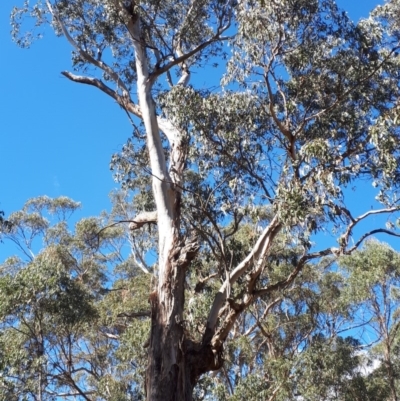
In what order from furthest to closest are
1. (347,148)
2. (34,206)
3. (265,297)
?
(34,206)
(265,297)
(347,148)

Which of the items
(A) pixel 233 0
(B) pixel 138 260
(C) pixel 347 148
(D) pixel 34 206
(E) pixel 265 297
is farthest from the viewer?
(D) pixel 34 206

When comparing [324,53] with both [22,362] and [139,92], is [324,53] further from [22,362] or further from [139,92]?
[22,362]

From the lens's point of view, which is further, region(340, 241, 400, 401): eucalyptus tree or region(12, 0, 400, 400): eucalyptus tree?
region(340, 241, 400, 401): eucalyptus tree

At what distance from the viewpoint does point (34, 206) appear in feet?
51.8

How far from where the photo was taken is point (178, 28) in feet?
28.0

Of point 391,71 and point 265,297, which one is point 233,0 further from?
point 265,297

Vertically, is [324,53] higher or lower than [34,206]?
lower

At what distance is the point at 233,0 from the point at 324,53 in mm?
1823

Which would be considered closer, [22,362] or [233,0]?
[233,0]


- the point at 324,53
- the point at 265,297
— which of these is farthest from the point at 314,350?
the point at 324,53

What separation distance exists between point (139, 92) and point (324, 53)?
2442 mm

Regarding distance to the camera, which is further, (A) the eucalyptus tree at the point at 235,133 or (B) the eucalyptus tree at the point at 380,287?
(B) the eucalyptus tree at the point at 380,287

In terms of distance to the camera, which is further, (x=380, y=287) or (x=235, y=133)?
(x=380, y=287)

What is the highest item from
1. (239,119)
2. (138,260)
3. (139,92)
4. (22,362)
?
(138,260)
